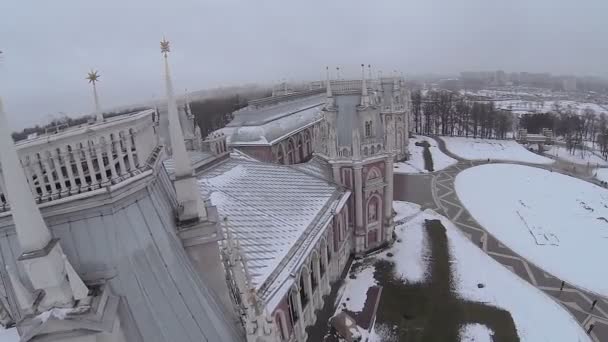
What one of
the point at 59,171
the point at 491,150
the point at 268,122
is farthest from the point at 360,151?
the point at 491,150

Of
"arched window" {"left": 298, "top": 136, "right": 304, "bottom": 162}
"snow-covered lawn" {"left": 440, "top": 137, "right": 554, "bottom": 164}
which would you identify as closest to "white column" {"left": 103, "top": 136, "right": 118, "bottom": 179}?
"arched window" {"left": 298, "top": 136, "right": 304, "bottom": 162}

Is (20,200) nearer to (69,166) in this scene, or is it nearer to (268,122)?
(69,166)

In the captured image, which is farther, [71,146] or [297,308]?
[297,308]

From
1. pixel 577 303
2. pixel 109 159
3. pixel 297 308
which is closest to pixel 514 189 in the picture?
pixel 577 303

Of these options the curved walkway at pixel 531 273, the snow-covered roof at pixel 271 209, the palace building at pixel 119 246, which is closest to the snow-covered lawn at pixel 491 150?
the curved walkway at pixel 531 273

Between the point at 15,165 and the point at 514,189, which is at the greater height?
the point at 15,165

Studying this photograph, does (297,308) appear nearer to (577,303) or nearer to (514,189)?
(577,303)

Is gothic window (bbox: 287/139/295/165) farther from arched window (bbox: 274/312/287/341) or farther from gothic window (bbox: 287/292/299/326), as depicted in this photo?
arched window (bbox: 274/312/287/341)
